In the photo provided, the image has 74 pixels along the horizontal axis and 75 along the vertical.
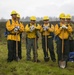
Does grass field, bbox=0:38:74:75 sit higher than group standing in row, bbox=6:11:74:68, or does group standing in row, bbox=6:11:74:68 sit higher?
group standing in row, bbox=6:11:74:68

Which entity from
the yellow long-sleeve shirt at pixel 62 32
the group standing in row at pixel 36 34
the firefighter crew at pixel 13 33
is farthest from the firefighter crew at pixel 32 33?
the yellow long-sleeve shirt at pixel 62 32

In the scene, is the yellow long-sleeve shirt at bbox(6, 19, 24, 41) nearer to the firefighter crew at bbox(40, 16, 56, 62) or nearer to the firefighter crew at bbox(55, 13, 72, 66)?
the firefighter crew at bbox(40, 16, 56, 62)

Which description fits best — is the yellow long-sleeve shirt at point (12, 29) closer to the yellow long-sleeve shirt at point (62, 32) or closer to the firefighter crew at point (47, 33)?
the firefighter crew at point (47, 33)

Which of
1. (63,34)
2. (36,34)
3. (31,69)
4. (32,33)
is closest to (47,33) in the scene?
(36,34)

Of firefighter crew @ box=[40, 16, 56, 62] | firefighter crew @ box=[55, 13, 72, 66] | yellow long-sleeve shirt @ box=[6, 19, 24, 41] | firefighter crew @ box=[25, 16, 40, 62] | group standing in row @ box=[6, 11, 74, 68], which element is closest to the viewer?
firefighter crew @ box=[55, 13, 72, 66]

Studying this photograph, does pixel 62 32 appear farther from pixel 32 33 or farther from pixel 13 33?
pixel 13 33

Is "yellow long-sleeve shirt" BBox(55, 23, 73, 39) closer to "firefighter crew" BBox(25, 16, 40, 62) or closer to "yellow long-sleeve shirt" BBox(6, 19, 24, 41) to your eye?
"firefighter crew" BBox(25, 16, 40, 62)

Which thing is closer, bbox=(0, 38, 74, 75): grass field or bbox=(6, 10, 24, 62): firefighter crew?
bbox=(0, 38, 74, 75): grass field

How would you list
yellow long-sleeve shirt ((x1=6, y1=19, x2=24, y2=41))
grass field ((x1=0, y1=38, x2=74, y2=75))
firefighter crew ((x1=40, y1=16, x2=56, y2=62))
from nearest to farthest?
grass field ((x1=0, y1=38, x2=74, y2=75))
yellow long-sleeve shirt ((x1=6, y1=19, x2=24, y2=41))
firefighter crew ((x1=40, y1=16, x2=56, y2=62))

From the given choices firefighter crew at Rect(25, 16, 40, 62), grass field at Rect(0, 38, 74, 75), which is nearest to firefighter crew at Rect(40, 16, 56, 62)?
firefighter crew at Rect(25, 16, 40, 62)

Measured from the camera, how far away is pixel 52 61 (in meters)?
15.2

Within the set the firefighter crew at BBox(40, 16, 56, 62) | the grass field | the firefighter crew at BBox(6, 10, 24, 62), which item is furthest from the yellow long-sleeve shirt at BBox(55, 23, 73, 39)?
the firefighter crew at BBox(6, 10, 24, 62)

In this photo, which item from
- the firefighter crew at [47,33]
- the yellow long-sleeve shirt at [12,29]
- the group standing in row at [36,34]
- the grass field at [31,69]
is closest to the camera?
the grass field at [31,69]

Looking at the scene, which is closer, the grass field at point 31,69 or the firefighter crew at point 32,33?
the grass field at point 31,69
